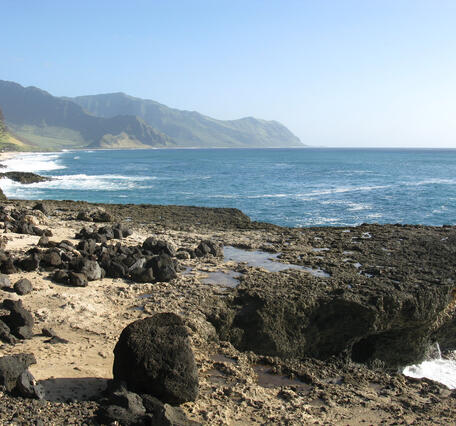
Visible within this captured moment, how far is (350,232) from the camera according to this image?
25.1 metres

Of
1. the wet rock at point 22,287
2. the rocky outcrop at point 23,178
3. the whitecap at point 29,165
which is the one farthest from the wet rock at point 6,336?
the whitecap at point 29,165

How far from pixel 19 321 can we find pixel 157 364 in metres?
4.44

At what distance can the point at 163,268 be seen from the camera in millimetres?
15766

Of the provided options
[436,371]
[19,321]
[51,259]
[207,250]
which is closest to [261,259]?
[207,250]

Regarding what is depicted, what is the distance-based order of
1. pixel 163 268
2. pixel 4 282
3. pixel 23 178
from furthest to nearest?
pixel 23 178
pixel 163 268
pixel 4 282

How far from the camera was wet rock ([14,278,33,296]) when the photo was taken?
1370 cm

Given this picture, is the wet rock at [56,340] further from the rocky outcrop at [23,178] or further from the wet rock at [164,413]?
the rocky outcrop at [23,178]

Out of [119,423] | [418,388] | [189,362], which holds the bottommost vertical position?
[418,388]

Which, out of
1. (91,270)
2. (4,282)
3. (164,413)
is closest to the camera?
(164,413)

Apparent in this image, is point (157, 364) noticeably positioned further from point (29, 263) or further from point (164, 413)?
point (29, 263)

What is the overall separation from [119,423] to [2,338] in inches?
174

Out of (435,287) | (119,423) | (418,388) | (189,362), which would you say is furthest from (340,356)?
(119,423)

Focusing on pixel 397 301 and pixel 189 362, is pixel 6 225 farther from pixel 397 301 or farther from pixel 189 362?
pixel 397 301

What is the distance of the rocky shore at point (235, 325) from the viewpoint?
9.27 m
